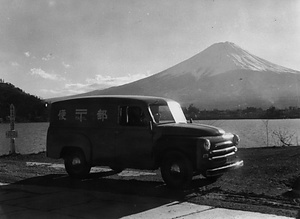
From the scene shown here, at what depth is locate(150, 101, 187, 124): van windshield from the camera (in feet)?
31.0

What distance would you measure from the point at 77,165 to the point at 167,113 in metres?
2.67

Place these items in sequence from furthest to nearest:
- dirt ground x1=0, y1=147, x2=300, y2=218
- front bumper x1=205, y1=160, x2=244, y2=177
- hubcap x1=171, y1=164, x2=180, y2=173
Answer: hubcap x1=171, y1=164, x2=180, y2=173 < front bumper x1=205, y1=160, x2=244, y2=177 < dirt ground x1=0, y1=147, x2=300, y2=218

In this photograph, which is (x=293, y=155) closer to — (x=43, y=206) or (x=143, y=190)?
(x=143, y=190)

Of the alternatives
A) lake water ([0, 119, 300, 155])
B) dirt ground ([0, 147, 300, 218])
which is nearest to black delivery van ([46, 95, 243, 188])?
dirt ground ([0, 147, 300, 218])

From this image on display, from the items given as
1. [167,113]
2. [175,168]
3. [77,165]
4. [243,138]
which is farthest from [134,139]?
[243,138]

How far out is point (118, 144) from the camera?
956cm

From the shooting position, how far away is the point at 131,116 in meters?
9.59

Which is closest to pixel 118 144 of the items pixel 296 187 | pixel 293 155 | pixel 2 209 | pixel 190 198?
pixel 190 198

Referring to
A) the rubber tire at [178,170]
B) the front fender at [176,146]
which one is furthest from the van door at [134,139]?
the rubber tire at [178,170]

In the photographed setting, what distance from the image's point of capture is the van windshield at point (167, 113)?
9.45 m

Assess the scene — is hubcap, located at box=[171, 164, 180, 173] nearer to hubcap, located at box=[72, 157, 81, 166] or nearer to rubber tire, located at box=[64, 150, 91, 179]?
rubber tire, located at box=[64, 150, 91, 179]

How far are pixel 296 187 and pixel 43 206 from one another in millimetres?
4902

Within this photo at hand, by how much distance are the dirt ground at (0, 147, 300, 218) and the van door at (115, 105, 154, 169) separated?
1.77 ft

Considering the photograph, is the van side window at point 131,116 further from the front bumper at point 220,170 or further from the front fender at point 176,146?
the front bumper at point 220,170
